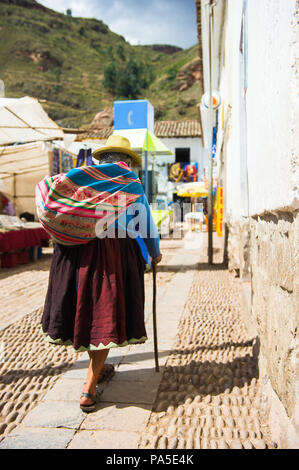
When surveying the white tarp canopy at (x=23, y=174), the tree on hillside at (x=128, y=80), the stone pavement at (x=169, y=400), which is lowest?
the stone pavement at (x=169, y=400)

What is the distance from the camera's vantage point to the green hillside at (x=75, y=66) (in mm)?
50875

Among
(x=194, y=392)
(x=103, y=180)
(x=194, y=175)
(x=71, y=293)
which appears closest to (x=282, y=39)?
(x=103, y=180)

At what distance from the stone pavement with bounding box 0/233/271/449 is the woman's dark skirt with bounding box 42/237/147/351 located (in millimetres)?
439

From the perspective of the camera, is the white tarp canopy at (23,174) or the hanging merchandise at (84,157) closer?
the hanging merchandise at (84,157)

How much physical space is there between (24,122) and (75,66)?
233ft

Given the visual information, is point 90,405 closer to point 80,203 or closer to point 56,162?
point 80,203

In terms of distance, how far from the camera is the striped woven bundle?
228 centimetres

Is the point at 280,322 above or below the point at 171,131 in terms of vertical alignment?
below

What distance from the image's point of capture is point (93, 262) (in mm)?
2346

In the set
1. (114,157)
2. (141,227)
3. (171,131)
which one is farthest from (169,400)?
(171,131)

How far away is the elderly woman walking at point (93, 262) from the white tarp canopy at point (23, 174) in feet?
30.5

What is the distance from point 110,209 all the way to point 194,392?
53.8 inches

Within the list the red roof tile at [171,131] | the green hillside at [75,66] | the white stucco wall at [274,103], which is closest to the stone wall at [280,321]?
the white stucco wall at [274,103]

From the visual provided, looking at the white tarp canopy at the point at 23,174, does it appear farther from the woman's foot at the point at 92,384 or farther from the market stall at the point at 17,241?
the woman's foot at the point at 92,384
